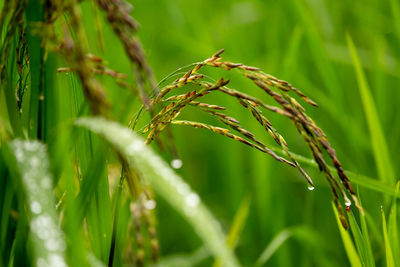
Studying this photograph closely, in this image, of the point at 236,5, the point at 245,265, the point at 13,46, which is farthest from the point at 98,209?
the point at 236,5

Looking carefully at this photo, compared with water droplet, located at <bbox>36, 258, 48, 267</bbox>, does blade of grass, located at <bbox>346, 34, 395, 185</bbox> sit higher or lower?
higher

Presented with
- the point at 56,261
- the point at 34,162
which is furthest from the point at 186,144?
the point at 56,261

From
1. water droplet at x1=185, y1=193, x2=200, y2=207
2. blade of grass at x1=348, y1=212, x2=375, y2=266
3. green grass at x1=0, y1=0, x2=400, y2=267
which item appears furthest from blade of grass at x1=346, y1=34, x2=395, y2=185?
water droplet at x1=185, y1=193, x2=200, y2=207

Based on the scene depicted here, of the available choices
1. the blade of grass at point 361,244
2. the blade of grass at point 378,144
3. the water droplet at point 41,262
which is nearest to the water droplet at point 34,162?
the water droplet at point 41,262

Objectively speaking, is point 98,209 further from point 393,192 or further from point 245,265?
point 245,265

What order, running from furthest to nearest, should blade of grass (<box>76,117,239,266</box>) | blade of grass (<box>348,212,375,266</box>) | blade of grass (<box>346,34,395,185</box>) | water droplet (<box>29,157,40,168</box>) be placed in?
blade of grass (<box>346,34,395,185</box>)
blade of grass (<box>348,212,375,266</box>)
water droplet (<box>29,157,40,168</box>)
blade of grass (<box>76,117,239,266</box>)

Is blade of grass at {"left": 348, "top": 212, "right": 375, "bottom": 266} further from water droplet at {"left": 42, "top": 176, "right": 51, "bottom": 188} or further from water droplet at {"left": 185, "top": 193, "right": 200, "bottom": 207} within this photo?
water droplet at {"left": 42, "top": 176, "right": 51, "bottom": 188}

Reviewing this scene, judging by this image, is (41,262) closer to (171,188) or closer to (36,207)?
(36,207)
